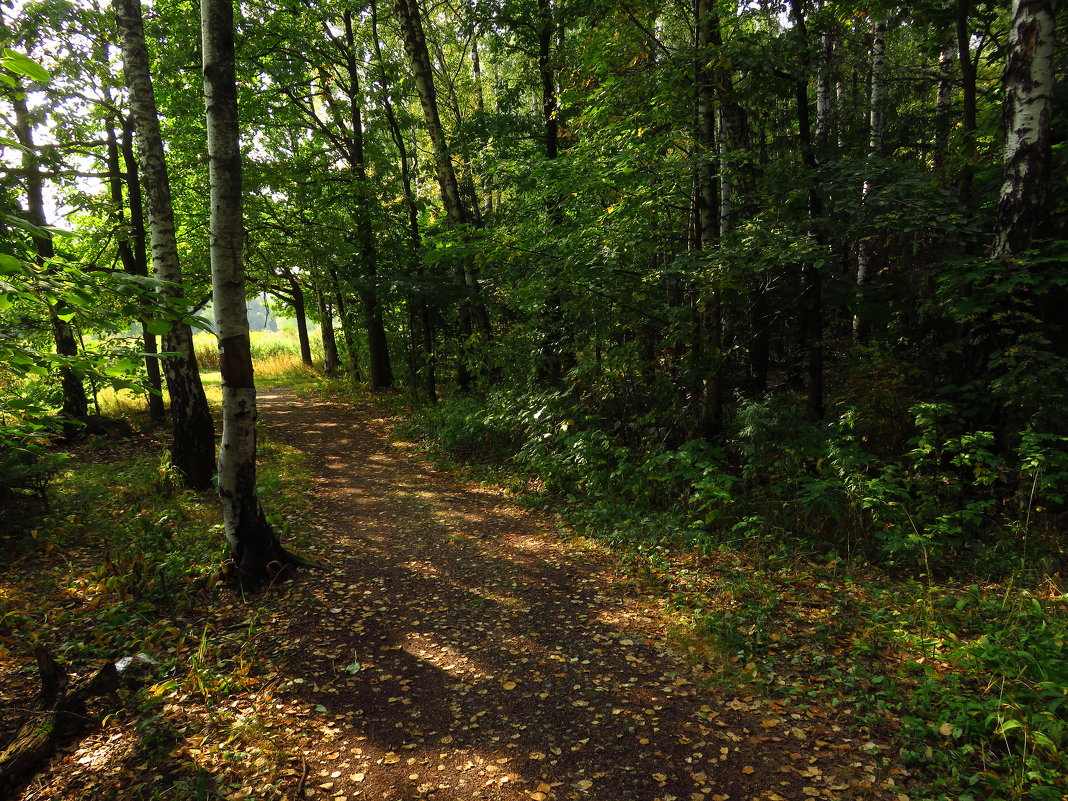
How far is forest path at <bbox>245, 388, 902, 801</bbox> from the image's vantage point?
3.37 metres

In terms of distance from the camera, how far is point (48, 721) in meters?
3.54

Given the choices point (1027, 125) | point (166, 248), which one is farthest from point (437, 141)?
point (1027, 125)

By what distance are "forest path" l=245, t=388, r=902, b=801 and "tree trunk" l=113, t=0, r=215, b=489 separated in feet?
10.2

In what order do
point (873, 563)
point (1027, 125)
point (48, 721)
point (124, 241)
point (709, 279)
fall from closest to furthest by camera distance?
point (48, 721), point (873, 563), point (1027, 125), point (709, 279), point (124, 241)

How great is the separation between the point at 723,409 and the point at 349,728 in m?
6.73

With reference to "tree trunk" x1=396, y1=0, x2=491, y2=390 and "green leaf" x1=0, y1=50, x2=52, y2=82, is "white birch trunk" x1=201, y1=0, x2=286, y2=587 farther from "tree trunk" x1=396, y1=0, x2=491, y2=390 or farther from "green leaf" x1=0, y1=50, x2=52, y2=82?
"tree trunk" x1=396, y1=0, x2=491, y2=390

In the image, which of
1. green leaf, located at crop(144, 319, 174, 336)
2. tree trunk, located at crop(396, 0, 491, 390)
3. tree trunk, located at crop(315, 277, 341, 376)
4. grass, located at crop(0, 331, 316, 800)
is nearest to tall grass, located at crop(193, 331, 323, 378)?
tree trunk, located at crop(315, 277, 341, 376)

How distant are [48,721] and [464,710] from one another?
8.97 feet

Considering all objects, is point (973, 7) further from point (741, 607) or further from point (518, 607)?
point (518, 607)

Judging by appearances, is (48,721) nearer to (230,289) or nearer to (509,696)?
(509,696)

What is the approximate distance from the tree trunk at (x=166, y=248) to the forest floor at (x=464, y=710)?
3510mm

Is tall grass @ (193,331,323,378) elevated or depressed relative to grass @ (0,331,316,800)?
elevated

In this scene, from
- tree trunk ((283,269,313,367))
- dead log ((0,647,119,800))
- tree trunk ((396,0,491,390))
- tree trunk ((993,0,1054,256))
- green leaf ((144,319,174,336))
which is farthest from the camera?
tree trunk ((283,269,313,367))

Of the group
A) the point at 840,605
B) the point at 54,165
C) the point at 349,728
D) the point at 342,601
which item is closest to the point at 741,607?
the point at 840,605
